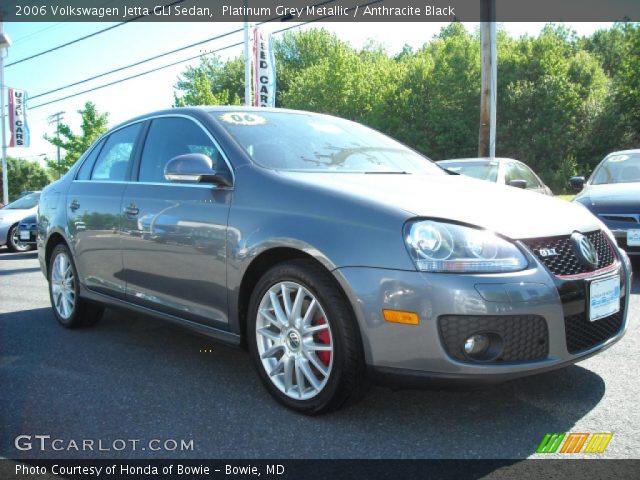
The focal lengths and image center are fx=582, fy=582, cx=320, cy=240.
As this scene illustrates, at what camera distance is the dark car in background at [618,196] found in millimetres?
6125

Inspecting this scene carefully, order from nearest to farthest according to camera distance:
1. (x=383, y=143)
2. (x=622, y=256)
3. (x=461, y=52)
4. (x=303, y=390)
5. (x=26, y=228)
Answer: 1. (x=303, y=390)
2. (x=622, y=256)
3. (x=383, y=143)
4. (x=26, y=228)
5. (x=461, y=52)

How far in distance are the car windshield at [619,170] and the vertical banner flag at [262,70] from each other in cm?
1061

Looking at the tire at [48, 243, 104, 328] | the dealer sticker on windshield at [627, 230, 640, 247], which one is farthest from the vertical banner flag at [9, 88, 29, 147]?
the dealer sticker on windshield at [627, 230, 640, 247]

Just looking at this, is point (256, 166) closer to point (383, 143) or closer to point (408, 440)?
point (383, 143)

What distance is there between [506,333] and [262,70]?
1547 centimetres

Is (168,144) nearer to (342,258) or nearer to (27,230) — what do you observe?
(342,258)

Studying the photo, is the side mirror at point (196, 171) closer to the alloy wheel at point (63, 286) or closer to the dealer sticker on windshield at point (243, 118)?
the dealer sticker on windshield at point (243, 118)

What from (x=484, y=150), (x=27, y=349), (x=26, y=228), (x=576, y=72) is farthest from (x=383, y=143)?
(x=576, y=72)

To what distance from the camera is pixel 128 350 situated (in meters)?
4.09

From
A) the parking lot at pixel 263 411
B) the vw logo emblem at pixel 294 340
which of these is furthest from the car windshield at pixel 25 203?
the vw logo emblem at pixel 294 340

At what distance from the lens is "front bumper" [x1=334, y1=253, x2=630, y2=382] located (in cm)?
236

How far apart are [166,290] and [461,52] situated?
150 feet

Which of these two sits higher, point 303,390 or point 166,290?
point 166,290

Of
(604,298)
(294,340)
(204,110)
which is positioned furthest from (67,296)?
(604,298)
